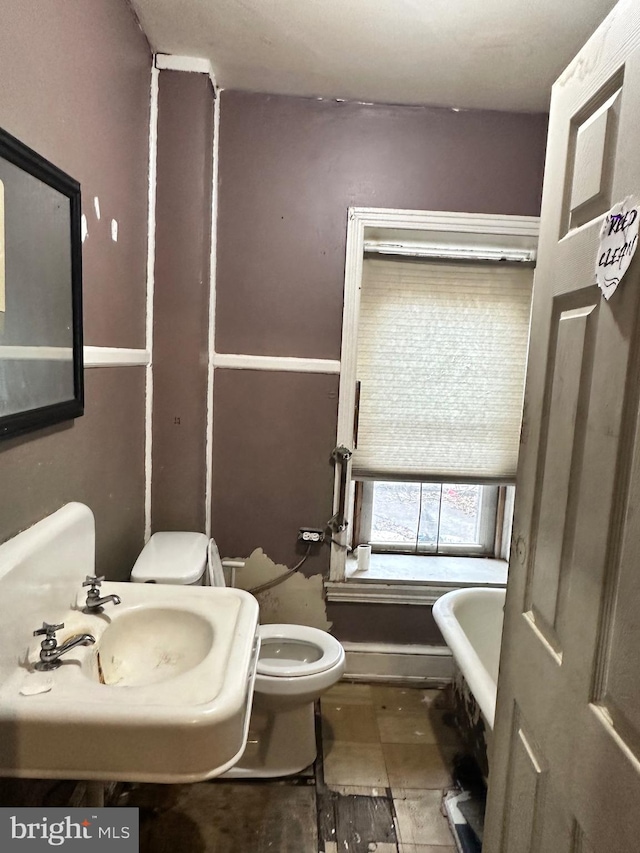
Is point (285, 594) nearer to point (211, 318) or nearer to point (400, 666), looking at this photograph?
point (400, 666)

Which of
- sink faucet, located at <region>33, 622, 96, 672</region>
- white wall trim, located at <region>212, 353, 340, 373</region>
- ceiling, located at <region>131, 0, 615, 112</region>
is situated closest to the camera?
sink faucet, located at <region>33, 622, 96, 672</region>

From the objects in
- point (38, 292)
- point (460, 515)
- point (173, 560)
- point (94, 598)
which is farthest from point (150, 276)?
A: point (460, 515)

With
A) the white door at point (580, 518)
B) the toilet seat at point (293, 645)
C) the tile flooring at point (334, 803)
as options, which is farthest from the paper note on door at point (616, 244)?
the tile flooring at point (334, 803)

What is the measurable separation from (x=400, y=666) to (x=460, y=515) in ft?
2.53

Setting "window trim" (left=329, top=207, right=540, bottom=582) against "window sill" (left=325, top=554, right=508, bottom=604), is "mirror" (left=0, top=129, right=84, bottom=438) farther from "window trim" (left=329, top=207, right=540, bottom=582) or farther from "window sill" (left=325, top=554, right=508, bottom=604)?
"window sill" (left=325, top=554, right=508, bottom=604)

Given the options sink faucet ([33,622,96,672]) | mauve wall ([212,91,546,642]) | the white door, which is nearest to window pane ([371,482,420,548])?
mauve wall ([212,91,546,642])

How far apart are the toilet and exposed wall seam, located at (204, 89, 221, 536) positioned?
0.25m

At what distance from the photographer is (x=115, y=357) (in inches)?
65.6

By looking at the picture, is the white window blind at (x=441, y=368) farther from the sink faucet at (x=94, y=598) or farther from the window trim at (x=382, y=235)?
the sink faucet at (x=94, y=598)

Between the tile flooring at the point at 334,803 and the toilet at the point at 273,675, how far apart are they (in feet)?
0.22

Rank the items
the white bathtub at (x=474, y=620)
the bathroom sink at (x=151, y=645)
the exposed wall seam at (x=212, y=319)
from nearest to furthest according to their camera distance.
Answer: the bathroom sink at (x=151, y=645) → the white bathtub at (x=474, y=620) → the exposed wall seam at (x=212, y=319)

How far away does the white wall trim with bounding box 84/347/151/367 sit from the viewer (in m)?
1.47

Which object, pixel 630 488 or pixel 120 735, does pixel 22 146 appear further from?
pixel 630 488

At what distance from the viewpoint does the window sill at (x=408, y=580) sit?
7.81 ft
